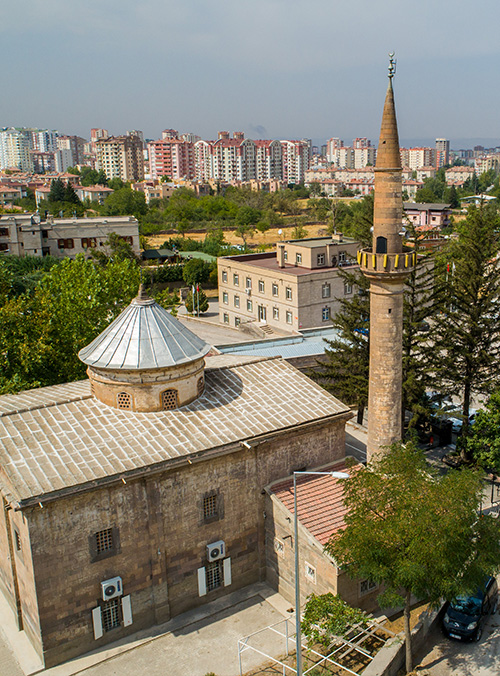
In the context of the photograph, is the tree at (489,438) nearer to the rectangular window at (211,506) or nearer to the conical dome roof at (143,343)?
the rectangular window at (211,506)

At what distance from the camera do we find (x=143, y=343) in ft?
74.0

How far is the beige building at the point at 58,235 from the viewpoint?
8062 centimetres

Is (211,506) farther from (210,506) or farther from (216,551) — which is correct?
(216,551)

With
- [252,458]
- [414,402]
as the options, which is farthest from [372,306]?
[414,402]

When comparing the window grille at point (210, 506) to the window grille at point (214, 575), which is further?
the window grille at point (214, 575)

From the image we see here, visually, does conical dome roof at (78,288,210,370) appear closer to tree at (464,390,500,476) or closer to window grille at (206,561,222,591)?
window grille at (206,561,222,591)

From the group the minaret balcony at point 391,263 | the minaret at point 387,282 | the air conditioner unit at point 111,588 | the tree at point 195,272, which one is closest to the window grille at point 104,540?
the air conditioner unit at point 111,588

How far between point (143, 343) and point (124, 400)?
2.15 metres

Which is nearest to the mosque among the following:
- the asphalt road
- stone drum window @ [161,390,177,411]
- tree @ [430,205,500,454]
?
stone drum window @ [161,390,177,411]

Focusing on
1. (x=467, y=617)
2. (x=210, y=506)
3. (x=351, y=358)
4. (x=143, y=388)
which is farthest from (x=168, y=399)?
(x=351, y=358)

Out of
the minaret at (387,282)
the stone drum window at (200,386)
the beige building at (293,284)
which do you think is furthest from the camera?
the beige building at (293,284)

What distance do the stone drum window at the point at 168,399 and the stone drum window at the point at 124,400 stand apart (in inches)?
46.3

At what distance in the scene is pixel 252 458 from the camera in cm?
2256

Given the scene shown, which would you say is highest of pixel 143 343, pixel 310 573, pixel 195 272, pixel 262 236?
pixel 143 343
